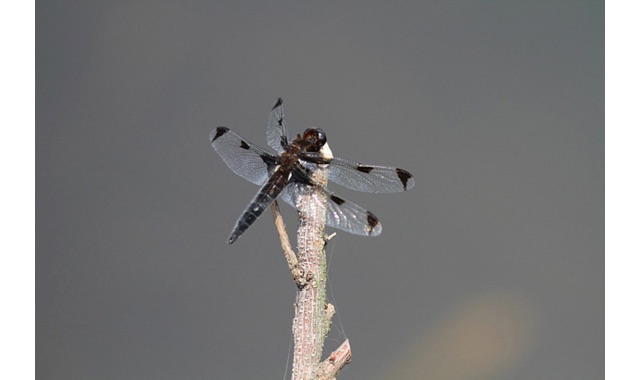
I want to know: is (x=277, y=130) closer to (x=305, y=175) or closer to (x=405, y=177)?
(x=305, y=175)

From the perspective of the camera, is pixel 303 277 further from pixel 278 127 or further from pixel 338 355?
pixel 278 127

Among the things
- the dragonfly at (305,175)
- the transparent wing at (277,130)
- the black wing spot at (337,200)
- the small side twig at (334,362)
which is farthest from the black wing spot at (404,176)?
the small side twig at (334,362)

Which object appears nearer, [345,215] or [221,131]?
[345,215]

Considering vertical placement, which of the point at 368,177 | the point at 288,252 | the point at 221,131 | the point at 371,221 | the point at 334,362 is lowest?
the point at 334,362

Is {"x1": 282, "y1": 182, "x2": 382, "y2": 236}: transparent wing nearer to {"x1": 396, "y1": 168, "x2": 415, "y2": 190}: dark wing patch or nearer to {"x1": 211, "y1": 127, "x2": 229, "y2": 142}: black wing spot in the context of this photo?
{"x1": 396, "y1": 168, "x2": 415, "y2": 190}: dark wing patch

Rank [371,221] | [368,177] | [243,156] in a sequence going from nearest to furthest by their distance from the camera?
[371,221]
[368,177]
[243,156]

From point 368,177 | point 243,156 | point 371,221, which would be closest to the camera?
point 371,221

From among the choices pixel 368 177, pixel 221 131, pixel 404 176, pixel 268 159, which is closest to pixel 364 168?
pixel 368 177
